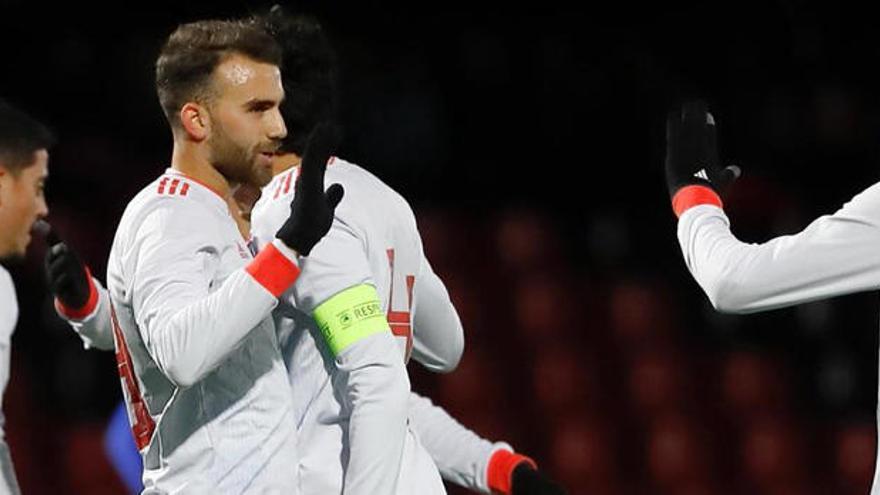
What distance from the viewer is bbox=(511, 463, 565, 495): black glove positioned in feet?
11.0

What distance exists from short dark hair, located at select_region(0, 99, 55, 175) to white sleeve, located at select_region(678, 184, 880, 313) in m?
1.54

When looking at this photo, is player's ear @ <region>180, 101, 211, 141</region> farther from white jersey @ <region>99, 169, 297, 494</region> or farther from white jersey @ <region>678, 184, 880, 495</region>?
white jersey @ <region>678, 184, 880, 495</region>

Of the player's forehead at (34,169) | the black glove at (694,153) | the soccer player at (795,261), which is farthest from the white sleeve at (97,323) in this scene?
the soccer player at (795,261)

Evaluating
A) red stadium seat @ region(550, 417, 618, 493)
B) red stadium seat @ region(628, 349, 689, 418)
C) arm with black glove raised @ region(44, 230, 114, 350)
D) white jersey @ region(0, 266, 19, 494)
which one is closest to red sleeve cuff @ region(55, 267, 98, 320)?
arm with black glove raised @ region(44, 230, 114, 350)

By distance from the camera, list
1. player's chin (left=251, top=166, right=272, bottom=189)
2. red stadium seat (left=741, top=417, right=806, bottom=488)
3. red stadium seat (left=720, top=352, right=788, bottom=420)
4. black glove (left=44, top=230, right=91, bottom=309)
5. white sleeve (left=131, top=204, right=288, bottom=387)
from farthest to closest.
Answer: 1. red stadium seat (left=720, top=352, right=788, bottom=420)
2. red stadium seat (left=741, top=417, right=806, bottom=488)
3. black glove (left=44, top=230, right=91, bottom=309)
4. player's chin (left=251, top=166, right=272, bottom=189)
5. white sleeve (left=131, top=204, right=288, bottom=387)

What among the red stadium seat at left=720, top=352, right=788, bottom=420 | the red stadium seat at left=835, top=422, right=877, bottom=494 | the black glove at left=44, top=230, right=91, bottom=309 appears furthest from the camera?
the red stadium seat at left=720, top=352, right=788, bottom=420

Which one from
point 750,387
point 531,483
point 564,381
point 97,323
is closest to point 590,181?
point 564,381

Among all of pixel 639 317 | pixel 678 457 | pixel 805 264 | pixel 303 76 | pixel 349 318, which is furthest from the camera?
pixel 639 317

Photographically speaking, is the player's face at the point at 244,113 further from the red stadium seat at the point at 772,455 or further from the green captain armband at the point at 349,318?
the red stadium seat at the point at 772,455

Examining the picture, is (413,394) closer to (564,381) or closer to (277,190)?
(277,190)

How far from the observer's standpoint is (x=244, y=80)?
300 cm

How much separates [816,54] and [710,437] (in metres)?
1.95

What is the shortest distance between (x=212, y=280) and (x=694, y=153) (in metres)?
0.90

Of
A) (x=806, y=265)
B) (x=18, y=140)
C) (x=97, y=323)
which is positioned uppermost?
(x=18, y=140)
